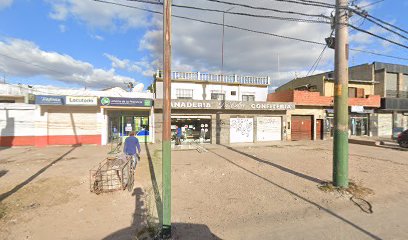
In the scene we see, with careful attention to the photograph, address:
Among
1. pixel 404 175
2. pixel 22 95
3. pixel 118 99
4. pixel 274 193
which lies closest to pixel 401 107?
pixel 404 175

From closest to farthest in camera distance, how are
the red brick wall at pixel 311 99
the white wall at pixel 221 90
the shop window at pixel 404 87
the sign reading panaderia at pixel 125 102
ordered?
the sign reading panaderia at pixel 125 102 → the white wall at pixel 221 90 → the red brick wall at pixel 311 99 → the shop window at pixel 404 87

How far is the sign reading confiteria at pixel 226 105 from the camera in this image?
16.6 m

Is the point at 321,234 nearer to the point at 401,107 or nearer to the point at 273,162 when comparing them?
the point at 273,162

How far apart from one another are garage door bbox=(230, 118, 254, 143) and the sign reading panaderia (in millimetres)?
7024

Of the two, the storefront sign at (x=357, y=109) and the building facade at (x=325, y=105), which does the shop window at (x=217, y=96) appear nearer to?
the building facade at (x=325, y=105)

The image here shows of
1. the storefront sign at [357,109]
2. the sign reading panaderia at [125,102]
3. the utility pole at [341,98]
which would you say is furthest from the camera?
the storefront sign at [357,109]

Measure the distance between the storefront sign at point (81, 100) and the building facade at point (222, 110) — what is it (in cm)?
428

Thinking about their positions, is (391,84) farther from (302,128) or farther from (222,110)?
(222,110)

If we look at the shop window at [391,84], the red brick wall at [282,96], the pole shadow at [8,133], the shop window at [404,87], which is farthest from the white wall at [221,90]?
the shop window at [404,87]

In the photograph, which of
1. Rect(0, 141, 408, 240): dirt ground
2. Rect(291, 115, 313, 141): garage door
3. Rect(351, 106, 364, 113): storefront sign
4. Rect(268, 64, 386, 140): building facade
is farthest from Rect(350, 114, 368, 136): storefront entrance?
Rect(0, 141, 408, 240): dirt ground

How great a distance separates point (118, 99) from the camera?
16203mm

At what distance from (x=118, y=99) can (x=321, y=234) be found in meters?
14.9

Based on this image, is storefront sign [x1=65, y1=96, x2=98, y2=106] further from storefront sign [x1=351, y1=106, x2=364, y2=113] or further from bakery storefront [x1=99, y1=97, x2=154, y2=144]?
storefront sign [x1=351, y1=106, x2=364, y2=113]

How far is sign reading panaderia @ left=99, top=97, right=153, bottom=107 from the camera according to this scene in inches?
629
